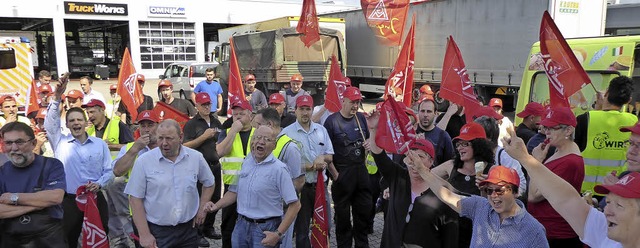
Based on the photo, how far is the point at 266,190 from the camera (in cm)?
376

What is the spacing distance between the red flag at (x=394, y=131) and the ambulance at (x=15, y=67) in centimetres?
1046

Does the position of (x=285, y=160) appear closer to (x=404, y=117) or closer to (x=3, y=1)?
(x=404, y=117)

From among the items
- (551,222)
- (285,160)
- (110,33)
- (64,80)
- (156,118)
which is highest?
(110,33)

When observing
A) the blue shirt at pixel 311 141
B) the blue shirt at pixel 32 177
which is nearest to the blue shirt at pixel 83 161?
the blue shirt at pixel 32 177

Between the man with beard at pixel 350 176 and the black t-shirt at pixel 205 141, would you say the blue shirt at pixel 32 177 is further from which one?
the man with beard at pixel 350 176

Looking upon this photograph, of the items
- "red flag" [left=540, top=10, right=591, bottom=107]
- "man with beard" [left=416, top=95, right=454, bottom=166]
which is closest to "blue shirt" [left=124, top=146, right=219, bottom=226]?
"man with beard" [left=416, top=95, right=454, bottom=166]

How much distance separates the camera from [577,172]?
3.34 metres

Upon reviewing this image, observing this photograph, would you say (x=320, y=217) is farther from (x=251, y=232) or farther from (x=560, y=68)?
(x=560, y=68)

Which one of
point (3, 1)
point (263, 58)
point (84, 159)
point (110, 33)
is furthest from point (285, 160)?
point (110, 33)

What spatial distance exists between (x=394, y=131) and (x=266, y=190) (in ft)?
3.62

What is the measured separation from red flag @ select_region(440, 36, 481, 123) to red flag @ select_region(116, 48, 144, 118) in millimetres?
4573

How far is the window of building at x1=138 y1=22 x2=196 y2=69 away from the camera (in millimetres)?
34125

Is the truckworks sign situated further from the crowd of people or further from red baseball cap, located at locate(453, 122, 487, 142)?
red baseball cap, located at locate(453, 122, 487, 142)

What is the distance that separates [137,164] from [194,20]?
33.6 metres
